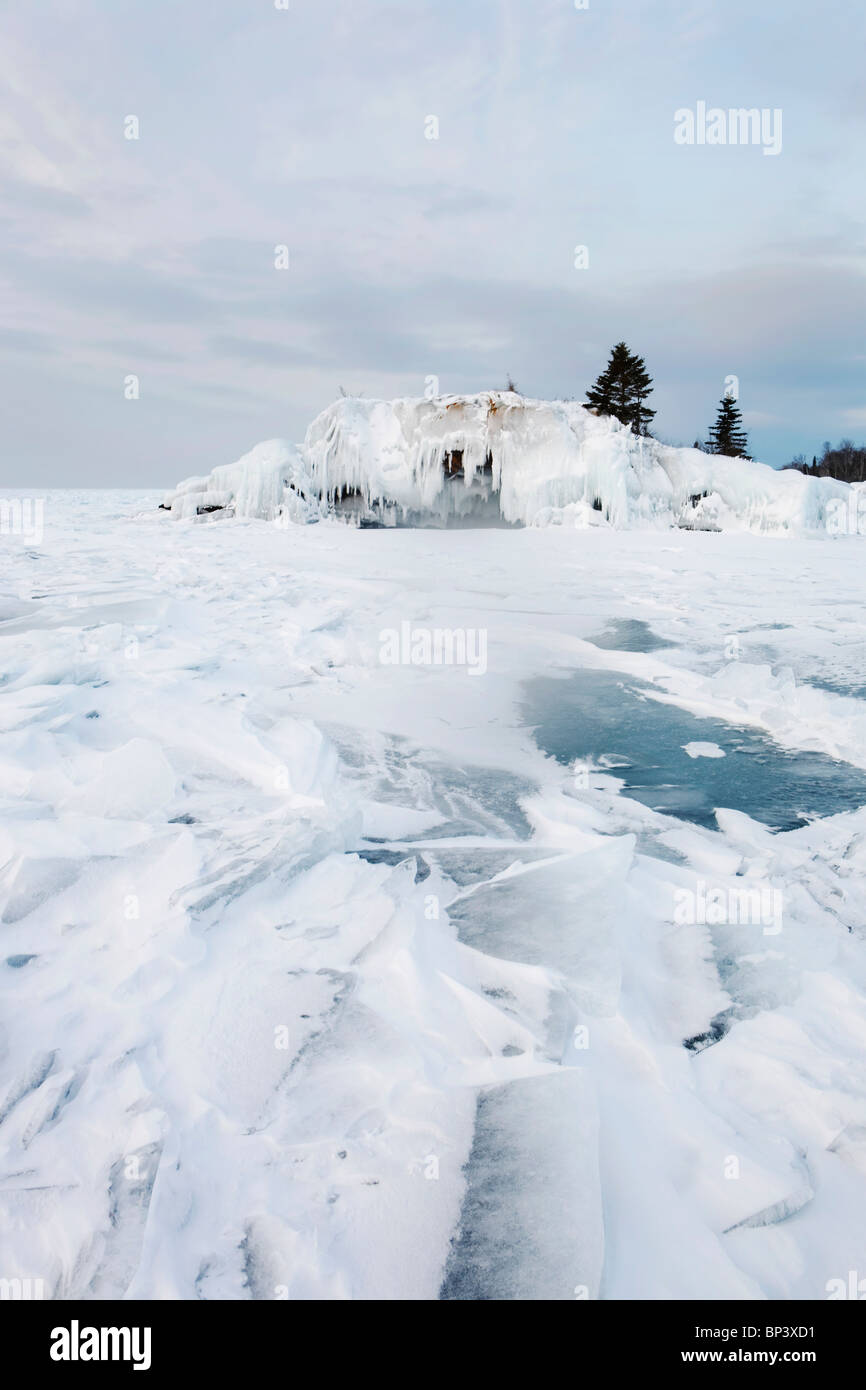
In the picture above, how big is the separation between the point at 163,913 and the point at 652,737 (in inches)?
108

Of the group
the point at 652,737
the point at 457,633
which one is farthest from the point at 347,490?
the point at 652,737

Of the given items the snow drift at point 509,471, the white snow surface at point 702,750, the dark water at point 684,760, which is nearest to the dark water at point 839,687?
the dark water at point 684,760

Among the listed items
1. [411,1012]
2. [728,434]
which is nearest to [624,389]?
[728,434]

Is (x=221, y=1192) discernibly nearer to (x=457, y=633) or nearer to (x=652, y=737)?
(x=652, y=737)

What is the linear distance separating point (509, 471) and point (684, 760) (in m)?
16.6

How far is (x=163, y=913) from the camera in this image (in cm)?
213

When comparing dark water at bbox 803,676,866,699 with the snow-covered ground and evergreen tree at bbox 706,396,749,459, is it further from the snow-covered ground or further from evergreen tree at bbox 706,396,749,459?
evergreen tree at bbox 706,396,749,459

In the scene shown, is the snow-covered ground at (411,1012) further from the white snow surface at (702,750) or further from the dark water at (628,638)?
the dark water at (628,638)

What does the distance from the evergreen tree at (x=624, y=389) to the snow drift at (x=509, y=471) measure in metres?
12.9

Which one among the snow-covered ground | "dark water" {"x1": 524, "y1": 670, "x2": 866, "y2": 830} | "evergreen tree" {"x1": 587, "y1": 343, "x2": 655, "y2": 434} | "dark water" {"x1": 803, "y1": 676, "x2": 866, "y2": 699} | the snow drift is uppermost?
"evergreen tree" {"x1": 587, "y1": 343, "x2": 655, "y2": 434}

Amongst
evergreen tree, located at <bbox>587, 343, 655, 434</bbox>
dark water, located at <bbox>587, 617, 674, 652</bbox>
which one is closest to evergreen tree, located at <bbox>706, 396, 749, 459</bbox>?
evergreen tree, located at <bbox>587, 343, 655, 434</bbox>

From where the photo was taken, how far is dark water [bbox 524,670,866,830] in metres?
3.02

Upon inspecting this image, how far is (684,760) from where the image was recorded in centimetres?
356

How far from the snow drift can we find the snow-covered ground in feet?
51.0
